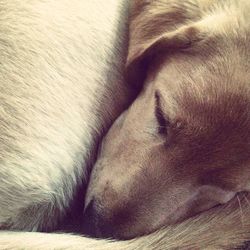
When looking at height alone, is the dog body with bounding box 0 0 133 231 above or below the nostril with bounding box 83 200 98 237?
above

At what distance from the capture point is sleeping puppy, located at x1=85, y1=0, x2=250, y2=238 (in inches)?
45.0

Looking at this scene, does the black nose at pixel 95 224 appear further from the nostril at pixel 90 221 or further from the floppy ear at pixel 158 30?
the floppy ear at pixel 158 30

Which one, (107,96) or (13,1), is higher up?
(13,1)

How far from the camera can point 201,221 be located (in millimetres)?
1142

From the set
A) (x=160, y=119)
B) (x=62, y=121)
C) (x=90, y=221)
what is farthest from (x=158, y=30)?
(x=90, y=221)

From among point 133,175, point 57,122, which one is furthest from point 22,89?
point 133,175

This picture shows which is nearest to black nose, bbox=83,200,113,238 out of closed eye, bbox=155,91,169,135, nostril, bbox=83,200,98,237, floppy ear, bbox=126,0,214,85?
nostril, bbox=83,200,98,237

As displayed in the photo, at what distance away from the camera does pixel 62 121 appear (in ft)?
3.82

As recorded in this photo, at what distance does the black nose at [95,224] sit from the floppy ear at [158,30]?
343 millimetres

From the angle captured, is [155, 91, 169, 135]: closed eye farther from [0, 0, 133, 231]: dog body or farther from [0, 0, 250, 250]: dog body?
[0, 0, 133, 231]: dog body

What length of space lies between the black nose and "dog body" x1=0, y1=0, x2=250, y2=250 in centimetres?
3

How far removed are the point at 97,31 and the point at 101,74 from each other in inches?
4.3

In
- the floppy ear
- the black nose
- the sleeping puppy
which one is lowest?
the black nose

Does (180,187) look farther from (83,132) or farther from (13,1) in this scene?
(13,1)
